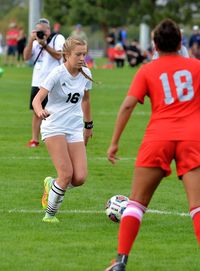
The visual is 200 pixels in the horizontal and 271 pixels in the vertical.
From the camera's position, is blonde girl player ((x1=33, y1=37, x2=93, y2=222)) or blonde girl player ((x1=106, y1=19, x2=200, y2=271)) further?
blonde girl player ((x1=33, y1=37, x2=93, y2=222))

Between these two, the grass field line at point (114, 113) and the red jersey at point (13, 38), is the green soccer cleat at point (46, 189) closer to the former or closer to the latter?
the grass field line at point (114, 113)

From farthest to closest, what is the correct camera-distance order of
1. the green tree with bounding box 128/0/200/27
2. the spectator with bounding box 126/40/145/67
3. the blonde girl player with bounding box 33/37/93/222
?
the green tree with bounding box 128/0/200/27 → the spectator with bounding box 126/40/145/67 → the blonde girl player with bounding box 33/37/93/222

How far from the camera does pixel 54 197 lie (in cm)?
940

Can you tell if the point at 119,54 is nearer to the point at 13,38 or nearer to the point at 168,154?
the point at 13,38

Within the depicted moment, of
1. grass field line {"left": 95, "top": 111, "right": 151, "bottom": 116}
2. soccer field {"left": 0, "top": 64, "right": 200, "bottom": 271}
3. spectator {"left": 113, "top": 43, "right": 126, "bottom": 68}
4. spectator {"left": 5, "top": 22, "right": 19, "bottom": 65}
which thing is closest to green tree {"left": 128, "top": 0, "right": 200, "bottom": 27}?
spectator {"left": 113, "top": 43, "right": 126, "bottom": 68}

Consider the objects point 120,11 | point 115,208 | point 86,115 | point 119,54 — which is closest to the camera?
point 115,208

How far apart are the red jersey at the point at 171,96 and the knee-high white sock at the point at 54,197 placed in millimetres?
2393

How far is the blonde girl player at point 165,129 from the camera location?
23.2 feet

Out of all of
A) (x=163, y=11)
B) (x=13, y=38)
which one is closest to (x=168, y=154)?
(x=13, y=38)

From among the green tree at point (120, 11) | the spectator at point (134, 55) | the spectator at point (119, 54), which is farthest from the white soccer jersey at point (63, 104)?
the green tree at point (120, 11)

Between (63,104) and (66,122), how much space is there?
20cm

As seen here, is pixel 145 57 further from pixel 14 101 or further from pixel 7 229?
pixel 7 229

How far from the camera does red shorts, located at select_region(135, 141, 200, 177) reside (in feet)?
Answer: 23.1

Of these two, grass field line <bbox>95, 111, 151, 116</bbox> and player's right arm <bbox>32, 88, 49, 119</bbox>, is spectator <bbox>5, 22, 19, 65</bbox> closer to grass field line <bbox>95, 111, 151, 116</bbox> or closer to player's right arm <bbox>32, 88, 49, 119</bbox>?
grass field line <bbox>95, 111, 151, 116</bbox>
